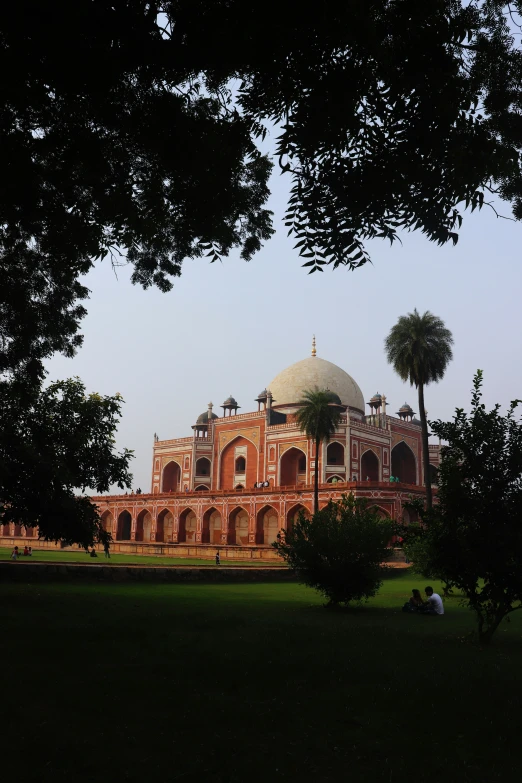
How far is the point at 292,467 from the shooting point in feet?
166

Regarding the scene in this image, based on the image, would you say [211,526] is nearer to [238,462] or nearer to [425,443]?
[238,462]

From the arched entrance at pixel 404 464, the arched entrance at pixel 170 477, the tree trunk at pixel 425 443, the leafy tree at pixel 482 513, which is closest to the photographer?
the leafy tree at pixel 482 513

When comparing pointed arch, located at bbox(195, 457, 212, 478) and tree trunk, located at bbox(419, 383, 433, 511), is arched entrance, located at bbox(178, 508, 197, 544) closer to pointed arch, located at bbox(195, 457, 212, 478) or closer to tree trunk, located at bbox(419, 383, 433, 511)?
pointed arch, located at bbox(195, 457, 212, 478)

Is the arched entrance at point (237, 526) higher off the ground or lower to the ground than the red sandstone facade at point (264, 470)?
A: lower

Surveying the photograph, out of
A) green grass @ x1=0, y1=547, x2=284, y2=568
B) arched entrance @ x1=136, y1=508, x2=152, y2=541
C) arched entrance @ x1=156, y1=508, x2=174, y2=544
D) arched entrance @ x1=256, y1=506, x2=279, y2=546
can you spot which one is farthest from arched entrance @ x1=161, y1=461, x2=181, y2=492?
green grass @ x1=0, y1=547, x2=284, y2=568

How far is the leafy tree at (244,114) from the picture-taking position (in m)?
5.96

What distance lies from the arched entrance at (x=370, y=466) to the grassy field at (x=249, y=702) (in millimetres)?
39973

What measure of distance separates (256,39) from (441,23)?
6.32 feet

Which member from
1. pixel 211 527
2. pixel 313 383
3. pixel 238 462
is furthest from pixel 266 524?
pixel 313 383

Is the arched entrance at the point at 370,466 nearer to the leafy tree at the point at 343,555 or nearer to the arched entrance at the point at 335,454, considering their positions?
the arched entrance at the point at 335,454

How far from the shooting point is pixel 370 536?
13.5m

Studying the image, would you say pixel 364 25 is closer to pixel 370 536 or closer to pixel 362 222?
pixel 362 222

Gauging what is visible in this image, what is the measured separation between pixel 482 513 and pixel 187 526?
42886 mm

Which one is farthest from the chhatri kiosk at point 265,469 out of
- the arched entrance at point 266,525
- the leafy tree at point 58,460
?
the leafy tree at point 58,460
